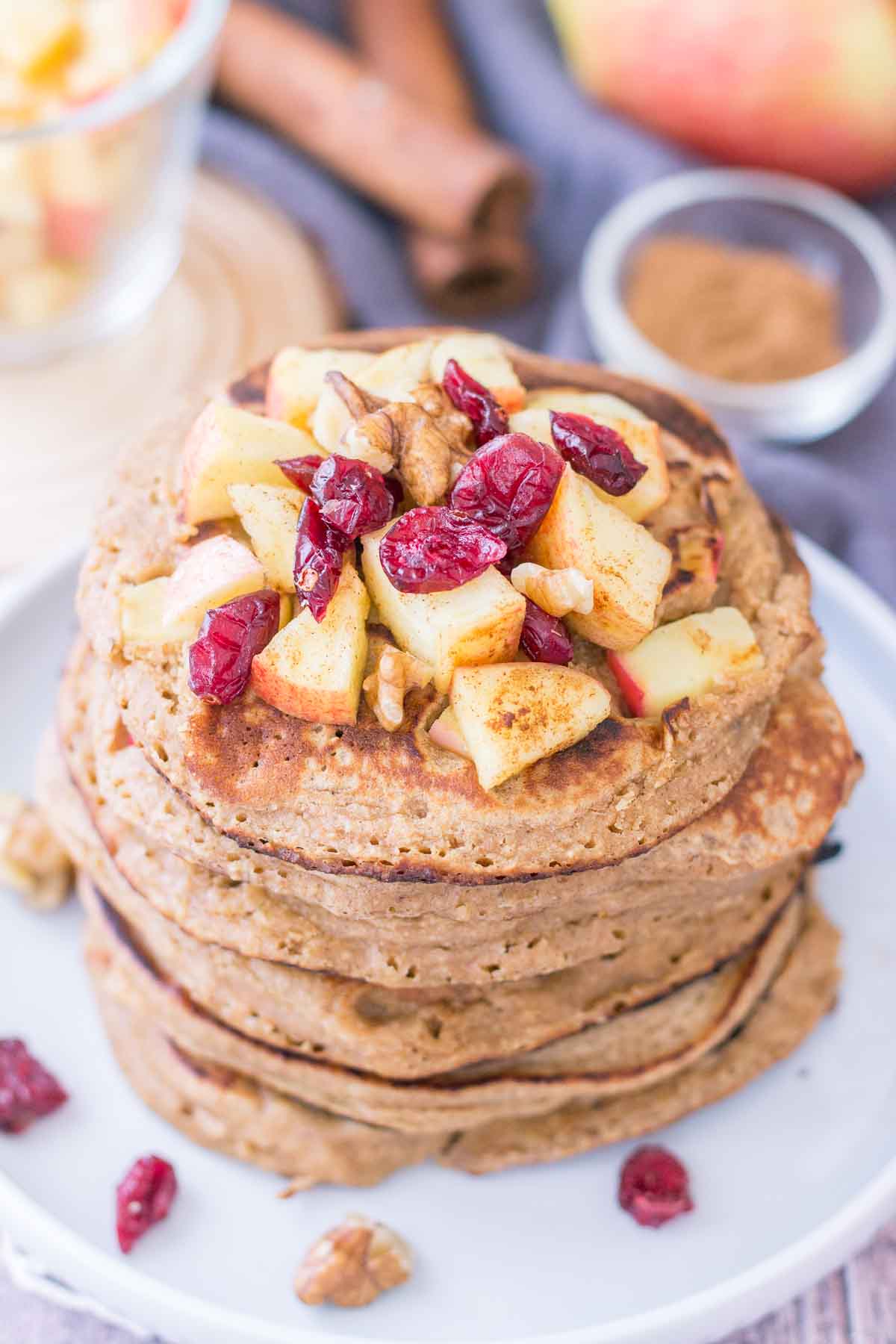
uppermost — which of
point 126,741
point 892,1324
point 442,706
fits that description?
point 442,706

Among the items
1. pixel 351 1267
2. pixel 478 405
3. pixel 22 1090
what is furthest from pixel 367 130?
pixel 351 1267

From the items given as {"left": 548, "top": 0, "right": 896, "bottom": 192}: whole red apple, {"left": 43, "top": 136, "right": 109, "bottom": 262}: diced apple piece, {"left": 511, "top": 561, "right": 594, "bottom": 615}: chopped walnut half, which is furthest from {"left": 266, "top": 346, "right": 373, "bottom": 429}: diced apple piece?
{"left": 548, "top": 0, "right": 896, "bottom": 192}: whole red apple

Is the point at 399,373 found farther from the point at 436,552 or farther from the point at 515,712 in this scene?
the point at 515,712

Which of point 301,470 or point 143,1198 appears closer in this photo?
point 301,470

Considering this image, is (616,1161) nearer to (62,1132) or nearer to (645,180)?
(62,1132)

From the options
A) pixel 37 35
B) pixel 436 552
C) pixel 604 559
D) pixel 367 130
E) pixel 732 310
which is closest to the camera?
pixel 436 552

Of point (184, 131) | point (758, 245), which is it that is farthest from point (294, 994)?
point (758, 245)

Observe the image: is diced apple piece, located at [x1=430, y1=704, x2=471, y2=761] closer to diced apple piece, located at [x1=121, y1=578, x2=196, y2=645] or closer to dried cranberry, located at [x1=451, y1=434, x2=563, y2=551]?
dried cranberry, located at [x1=451, y1=434, x2=563, y2=551]
